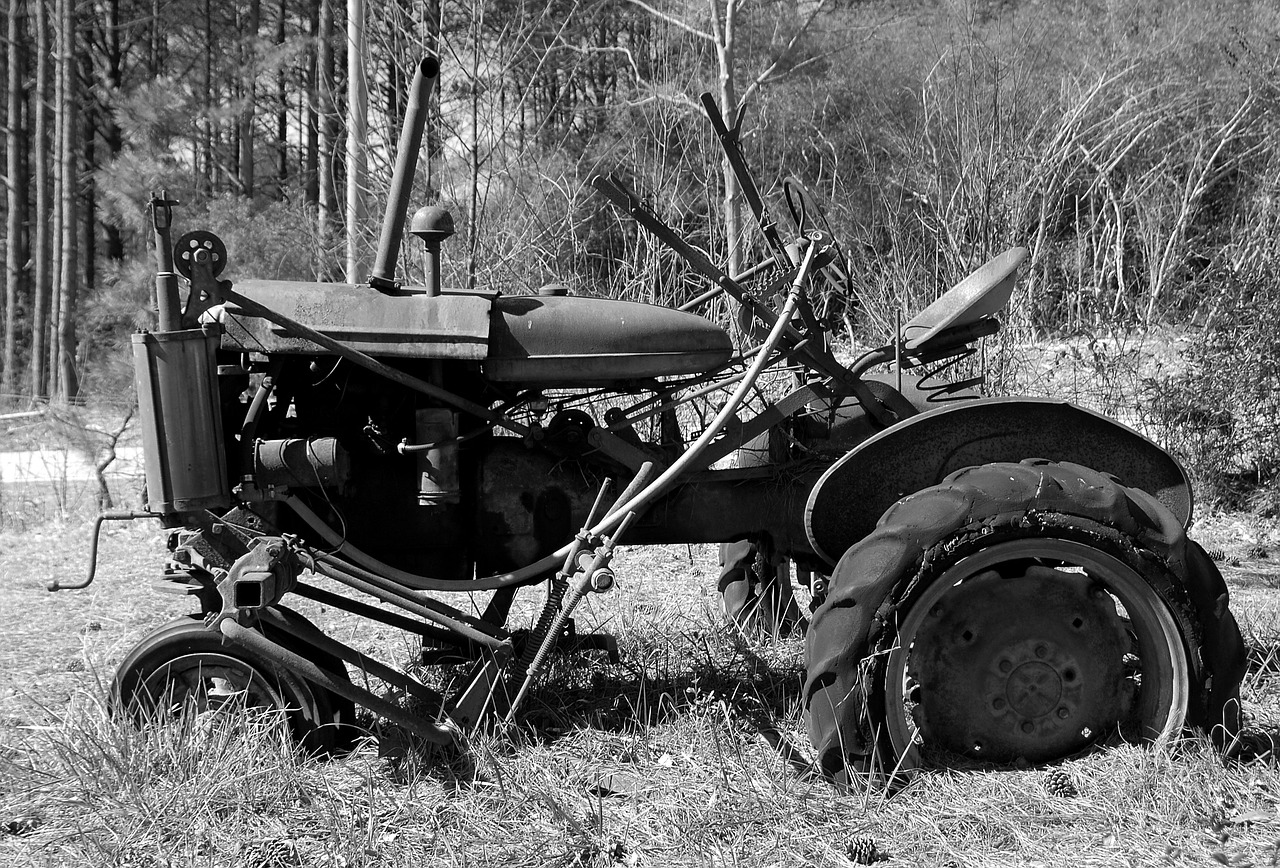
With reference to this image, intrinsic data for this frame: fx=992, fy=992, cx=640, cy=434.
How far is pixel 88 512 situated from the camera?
24.8ft

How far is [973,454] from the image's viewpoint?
292 cm

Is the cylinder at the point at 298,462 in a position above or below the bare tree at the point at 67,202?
below

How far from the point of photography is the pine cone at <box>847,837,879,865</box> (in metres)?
2.43

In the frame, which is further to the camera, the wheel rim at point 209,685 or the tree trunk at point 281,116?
the tree trunk at point 281,116

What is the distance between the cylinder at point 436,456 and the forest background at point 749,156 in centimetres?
133

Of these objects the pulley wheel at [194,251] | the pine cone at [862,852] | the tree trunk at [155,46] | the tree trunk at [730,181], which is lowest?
the pine cone at [862,852]

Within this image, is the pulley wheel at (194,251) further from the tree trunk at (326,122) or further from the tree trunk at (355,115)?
the tree trunk at (326,122)

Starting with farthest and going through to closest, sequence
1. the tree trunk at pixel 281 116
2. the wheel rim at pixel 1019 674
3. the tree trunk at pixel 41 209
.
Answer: the tree trunk at pixel 41 209
the tree trunk at pixel 281 116
the wheel rim at pixel 1019 674

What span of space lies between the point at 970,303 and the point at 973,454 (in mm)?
471

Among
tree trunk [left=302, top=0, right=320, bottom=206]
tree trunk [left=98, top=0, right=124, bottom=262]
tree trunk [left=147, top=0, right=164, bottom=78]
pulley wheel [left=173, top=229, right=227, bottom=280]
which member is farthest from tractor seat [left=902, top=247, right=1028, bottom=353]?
tree trunk [left=147, top=0, right=164, bottom=78]

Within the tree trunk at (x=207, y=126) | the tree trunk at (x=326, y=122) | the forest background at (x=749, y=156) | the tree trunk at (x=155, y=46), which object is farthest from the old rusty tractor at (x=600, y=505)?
the tree trunk at (x=155, y=46)

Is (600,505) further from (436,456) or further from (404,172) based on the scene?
(404,172)

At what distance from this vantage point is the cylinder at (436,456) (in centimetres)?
284

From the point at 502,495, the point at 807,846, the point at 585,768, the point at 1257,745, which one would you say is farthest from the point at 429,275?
the point at 1257,745
